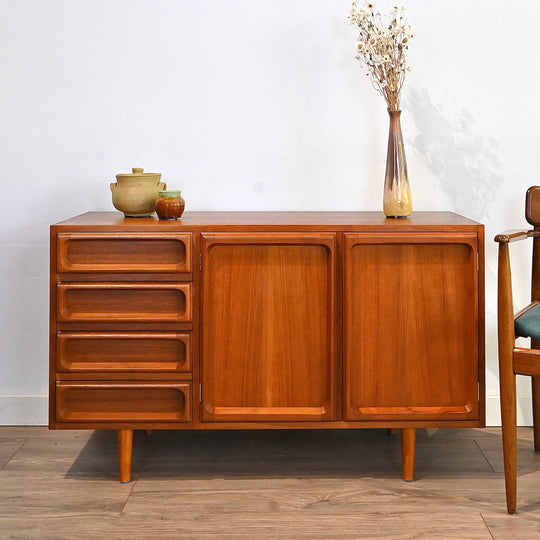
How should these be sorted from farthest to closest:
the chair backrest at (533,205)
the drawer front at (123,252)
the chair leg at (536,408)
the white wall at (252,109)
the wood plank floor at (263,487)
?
the white wall at (252,109) < the chair leg at (536,408) < the chair backrest at (533,205) < the drawer front at (123,252) < the wood plank floor at (263,487)

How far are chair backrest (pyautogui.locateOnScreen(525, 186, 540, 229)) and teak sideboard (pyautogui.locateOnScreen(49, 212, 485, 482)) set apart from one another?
0.24 metres

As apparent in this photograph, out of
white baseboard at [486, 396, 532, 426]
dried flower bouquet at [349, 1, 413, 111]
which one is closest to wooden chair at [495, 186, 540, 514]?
dried flower bouquet at [349, 1, 413, 111]

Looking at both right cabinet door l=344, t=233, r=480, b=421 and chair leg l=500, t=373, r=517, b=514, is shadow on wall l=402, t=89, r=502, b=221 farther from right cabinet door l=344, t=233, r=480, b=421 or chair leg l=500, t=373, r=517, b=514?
chair leg l=500, t=373, r=517, b=514

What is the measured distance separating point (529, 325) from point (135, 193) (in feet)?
3.91

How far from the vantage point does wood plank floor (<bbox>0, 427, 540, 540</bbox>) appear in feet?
6.38

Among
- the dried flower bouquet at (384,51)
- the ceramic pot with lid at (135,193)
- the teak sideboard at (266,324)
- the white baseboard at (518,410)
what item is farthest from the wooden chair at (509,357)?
the ceramic pot with lid at (135,193)

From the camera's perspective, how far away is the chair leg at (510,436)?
2008 millimetres

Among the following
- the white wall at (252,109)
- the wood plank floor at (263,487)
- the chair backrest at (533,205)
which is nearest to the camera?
the wood plank floor at (263,487)

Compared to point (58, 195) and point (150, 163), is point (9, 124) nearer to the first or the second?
point (58, 195)

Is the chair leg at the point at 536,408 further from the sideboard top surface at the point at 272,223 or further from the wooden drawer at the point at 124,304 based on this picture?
the wooden drawer at the point at 124,304

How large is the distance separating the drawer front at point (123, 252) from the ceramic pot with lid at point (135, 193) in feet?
0.63

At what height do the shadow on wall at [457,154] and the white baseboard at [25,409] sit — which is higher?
the shadow on wall at [457,154]

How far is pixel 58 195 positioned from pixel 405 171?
1221 mm

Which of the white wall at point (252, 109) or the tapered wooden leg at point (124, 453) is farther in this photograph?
the white wall at point (252, 109)
